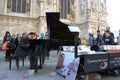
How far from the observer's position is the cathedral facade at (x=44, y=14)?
19.4 metres

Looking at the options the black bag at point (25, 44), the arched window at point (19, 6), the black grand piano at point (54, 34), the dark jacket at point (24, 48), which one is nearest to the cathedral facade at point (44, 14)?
the arched window at point (19, 6)

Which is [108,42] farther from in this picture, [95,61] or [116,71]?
[95,61]

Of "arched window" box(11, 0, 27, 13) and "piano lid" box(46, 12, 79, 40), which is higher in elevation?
"arched window" box(11, 0, 27, 13)

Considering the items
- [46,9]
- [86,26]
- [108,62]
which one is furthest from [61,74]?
[86,26]

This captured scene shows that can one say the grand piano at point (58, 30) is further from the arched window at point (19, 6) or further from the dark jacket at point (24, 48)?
the arched window at point (19, 6)

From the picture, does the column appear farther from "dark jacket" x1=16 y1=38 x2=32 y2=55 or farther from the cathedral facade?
"dark jacket" x1=16 y1=38 x2=32 y2=55

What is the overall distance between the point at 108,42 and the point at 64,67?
282cm

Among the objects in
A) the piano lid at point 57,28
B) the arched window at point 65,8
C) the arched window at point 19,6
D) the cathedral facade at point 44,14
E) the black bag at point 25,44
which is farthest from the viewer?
the arched window at point 65,8

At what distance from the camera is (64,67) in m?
6.02

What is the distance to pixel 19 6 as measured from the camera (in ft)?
68.2

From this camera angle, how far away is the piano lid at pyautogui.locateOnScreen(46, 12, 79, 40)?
21.9 ft

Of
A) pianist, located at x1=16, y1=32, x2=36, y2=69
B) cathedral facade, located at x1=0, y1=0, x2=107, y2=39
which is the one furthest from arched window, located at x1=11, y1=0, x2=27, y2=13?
pianist, located at x1=16, y1=32, x2=36, y2=69

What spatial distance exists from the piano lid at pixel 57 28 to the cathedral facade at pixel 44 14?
1193 cm

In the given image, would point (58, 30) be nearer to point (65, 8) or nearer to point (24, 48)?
point (24, 48)
